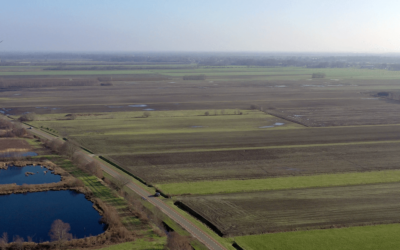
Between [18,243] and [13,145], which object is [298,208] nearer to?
[18,243]

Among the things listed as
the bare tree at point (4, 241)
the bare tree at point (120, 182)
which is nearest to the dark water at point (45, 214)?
the bare tree at point (4, 241)

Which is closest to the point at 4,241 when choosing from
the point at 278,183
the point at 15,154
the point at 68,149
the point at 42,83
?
the point at 68,149

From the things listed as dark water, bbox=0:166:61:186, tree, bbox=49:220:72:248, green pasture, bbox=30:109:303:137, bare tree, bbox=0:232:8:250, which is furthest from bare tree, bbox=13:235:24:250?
green pasture, bbox=30:109:303:137

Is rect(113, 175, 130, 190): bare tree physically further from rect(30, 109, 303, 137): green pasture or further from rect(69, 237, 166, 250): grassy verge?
rect(30, 109, 303, 137): green pasture

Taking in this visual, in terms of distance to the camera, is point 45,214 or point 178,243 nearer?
point 178,243

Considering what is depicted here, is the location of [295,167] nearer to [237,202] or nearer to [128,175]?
[237,202]

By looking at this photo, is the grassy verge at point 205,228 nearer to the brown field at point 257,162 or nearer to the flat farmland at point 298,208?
the flat farmland at point 298,208
